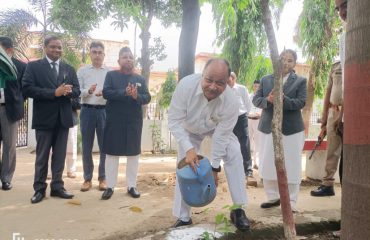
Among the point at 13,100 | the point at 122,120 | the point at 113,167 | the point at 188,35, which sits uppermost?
the point at 188,35

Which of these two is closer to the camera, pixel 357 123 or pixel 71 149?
pixel 357 123

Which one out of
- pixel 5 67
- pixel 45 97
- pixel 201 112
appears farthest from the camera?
pixel 45 97

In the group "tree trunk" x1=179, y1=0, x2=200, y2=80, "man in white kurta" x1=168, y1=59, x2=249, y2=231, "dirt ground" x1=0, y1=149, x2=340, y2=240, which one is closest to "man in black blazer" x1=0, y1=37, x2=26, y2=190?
"dirt ground" x1=0, y1=149, x2=340, y2=240

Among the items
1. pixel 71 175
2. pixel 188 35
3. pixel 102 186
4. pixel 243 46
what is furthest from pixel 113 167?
pixel 243 46

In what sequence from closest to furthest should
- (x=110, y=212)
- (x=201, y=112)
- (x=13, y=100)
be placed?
1. (x=201, y=112)
2. (x=110, y=212)
3. (x=13, y=100)

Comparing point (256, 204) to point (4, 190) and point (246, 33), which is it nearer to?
point (4, 190)

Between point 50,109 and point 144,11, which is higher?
point 144,11

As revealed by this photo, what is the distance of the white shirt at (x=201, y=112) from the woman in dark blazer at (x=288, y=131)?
0.75 metres

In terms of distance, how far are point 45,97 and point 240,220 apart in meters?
2.63

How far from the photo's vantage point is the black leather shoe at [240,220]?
117 inches

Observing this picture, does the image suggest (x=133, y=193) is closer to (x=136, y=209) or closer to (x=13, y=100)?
(x=136, y=209)

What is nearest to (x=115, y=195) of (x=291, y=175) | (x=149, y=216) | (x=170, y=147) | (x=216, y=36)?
(x=149, y=216)

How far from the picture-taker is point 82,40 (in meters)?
11.6

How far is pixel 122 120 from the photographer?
15.4ft
